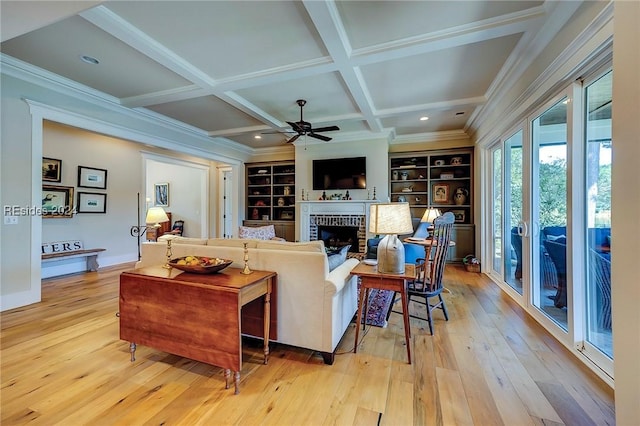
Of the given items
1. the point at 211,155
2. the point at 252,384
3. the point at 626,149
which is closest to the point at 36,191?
the point at 211,155

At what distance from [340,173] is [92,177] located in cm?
483

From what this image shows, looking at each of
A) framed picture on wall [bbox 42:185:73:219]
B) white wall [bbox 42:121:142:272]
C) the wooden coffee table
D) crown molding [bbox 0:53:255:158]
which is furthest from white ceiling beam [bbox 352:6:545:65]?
framed picture on wall [bbox 42:185:73:219]

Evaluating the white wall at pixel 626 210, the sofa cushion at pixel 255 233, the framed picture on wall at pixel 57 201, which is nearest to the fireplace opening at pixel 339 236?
the sofa cushion at pixel 255 233

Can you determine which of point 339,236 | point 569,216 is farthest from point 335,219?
point 569,216

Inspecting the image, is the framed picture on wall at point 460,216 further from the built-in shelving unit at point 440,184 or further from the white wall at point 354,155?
the white wall at point 354,155

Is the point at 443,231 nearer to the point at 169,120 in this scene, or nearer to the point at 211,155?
the point at 169,120

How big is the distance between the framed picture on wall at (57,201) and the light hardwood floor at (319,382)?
2694 millimetres

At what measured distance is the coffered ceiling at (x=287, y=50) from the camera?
2.11 meters

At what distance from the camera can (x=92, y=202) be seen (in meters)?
5.15

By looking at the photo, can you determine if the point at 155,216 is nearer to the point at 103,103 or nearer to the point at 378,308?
the point at 103,103

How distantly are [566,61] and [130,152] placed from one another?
22.8 feet

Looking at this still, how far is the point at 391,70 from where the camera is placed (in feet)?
10.2

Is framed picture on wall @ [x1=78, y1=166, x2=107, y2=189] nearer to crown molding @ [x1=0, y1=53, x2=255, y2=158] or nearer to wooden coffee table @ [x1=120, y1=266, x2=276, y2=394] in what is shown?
crown molding @ [x1=0, y1=53, x2=255, y2=158]

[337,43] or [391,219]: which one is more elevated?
[337,43]
